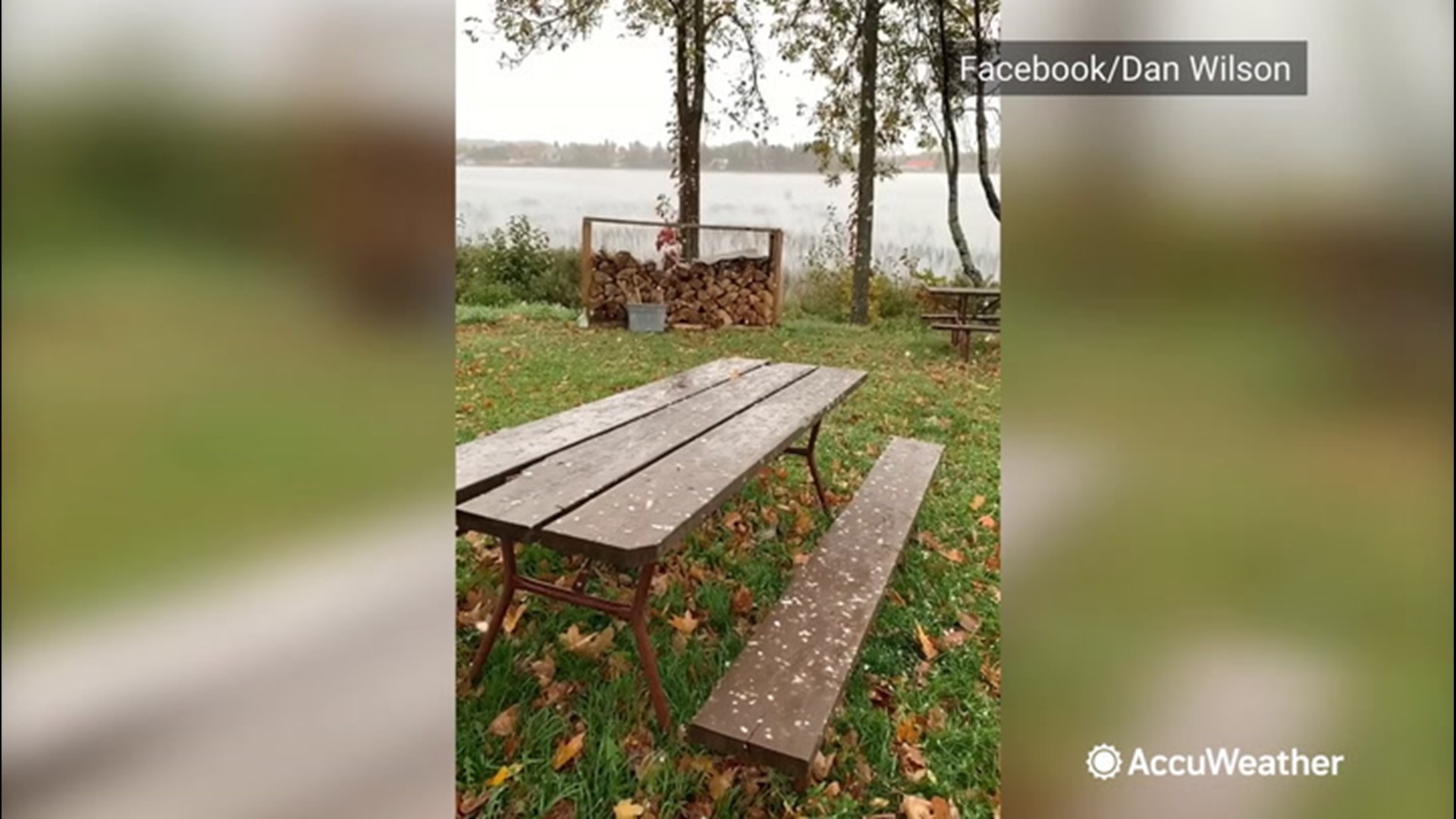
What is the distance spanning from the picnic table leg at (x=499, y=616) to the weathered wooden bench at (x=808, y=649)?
1.05 ft

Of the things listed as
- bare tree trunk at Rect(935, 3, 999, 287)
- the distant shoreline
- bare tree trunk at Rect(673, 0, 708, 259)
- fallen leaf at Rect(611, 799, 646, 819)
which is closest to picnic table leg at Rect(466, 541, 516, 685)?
fallen leaf at Rect(611, 799, 646, 819)

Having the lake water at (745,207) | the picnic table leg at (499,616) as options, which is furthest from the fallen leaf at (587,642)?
the lake water at (745,207)

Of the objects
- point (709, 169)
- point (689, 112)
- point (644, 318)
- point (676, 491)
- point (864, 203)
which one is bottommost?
point (676, 491)

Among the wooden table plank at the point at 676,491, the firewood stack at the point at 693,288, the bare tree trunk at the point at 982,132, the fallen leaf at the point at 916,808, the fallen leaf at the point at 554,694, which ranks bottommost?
the fallen leaf at the point at 916,808

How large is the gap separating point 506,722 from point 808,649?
0.42 meters

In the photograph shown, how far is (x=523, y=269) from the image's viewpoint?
12.6 feet

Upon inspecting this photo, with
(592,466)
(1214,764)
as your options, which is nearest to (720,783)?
(592,466)

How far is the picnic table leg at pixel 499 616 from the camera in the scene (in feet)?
3.71

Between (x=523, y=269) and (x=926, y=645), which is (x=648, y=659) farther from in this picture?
(x=523, y=269)

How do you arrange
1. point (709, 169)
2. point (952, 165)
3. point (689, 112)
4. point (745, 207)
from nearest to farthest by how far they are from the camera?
point (952, 165) → point (689, 112) → point (709, 169) → point (745, 207)

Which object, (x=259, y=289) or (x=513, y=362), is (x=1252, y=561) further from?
(x=513, y=362)

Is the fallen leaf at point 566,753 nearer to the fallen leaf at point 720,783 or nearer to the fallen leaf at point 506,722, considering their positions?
the fallen leaf at point 506,722

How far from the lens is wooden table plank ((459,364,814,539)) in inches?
39.0

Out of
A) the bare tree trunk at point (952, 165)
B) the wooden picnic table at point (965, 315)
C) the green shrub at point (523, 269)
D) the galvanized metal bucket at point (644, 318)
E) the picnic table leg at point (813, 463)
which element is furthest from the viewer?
the galvanized metal bucket at point (644, 318)
